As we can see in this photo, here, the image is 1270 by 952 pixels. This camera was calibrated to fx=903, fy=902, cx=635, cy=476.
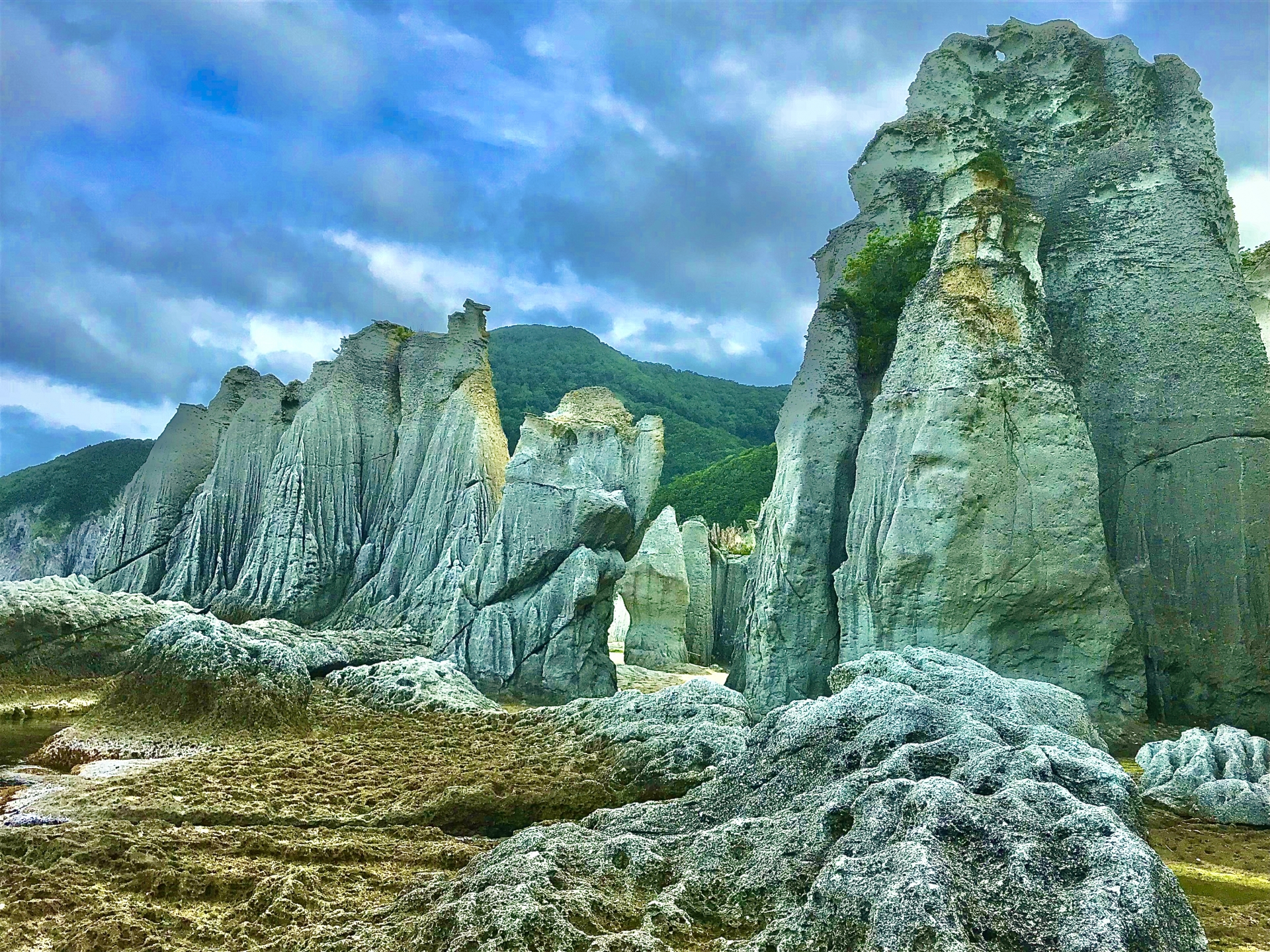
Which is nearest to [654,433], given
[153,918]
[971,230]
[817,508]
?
[817,508]

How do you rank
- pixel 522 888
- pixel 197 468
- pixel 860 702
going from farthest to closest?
pixel 197 468, pixel 860 702, pixel 522 888

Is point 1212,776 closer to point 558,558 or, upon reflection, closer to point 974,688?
point 974,688

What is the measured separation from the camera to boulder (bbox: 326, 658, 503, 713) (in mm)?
11539

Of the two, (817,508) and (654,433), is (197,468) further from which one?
(817,508)

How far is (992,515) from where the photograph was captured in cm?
1072

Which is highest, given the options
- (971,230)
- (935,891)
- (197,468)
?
(971,230)

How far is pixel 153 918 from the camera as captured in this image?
4.74 metres

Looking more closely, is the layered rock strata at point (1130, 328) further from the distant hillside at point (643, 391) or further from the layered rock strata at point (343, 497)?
the distant hillside at point (643, 391)

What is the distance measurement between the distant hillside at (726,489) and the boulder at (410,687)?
26937 mm

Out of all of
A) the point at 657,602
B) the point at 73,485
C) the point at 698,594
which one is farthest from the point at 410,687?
the point at 73,485

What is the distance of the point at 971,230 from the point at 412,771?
949 cm

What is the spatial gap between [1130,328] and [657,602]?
41.2ft

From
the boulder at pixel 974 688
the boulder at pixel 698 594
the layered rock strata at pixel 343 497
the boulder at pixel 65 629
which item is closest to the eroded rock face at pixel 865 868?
the boulder at pixel 974 688

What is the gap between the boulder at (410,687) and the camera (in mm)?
11539
